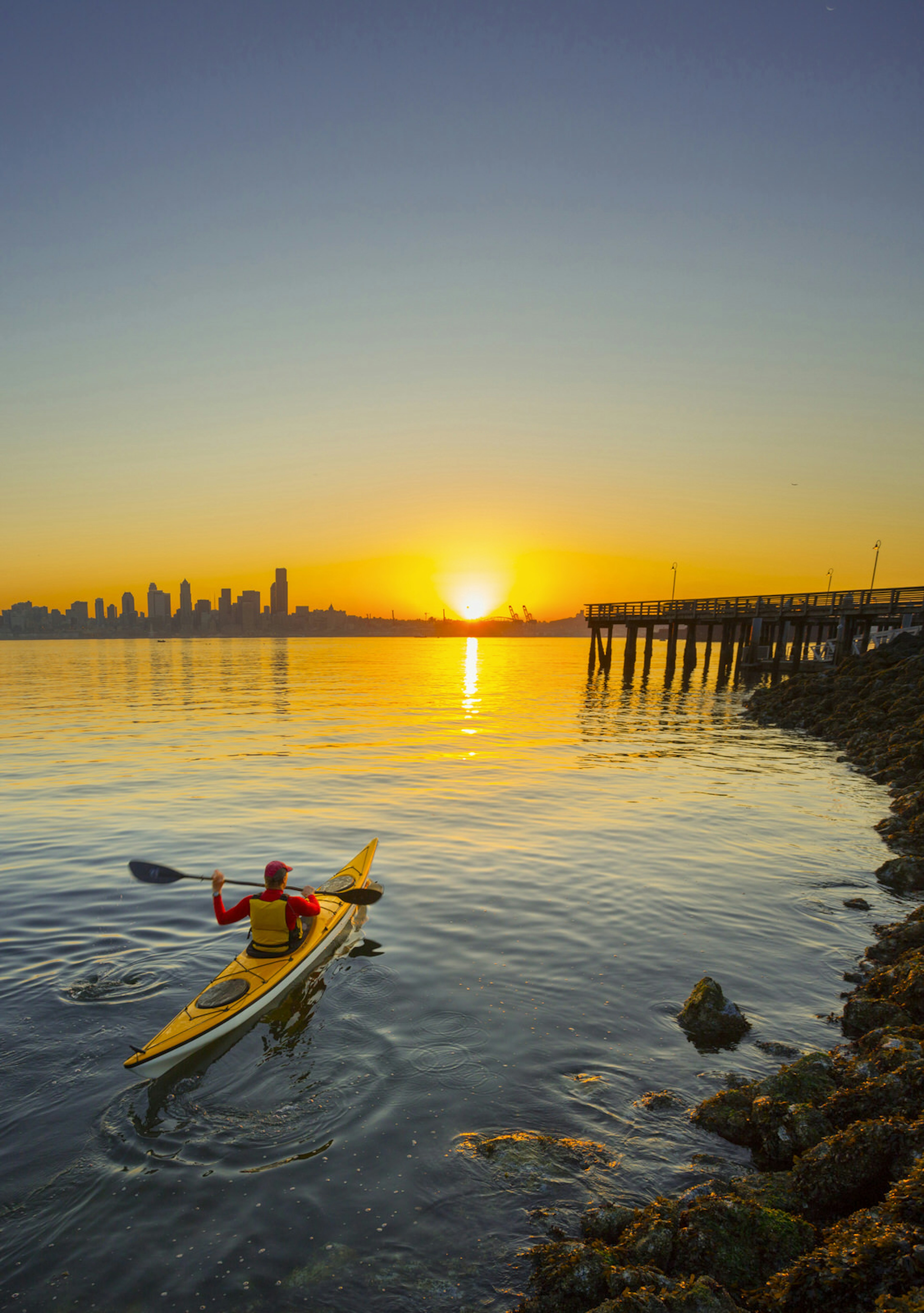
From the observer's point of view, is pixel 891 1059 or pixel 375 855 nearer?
pixel 891 1059

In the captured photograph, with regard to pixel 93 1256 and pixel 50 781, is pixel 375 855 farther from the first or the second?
pixel 50 781

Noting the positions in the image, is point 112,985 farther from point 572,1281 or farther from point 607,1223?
point 572,1281

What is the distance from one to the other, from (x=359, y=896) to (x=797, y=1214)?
23.4ft

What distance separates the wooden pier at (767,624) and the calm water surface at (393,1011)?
2279 centimetres

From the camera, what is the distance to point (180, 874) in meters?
10.9

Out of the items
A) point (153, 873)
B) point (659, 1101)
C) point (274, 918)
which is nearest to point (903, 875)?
point (659, 1101)

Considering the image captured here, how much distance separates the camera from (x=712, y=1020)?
25.3 ft

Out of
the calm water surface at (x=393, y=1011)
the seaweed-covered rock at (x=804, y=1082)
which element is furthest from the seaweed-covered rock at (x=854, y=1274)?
the seaweed-covered rock at (x=804, y=1082)

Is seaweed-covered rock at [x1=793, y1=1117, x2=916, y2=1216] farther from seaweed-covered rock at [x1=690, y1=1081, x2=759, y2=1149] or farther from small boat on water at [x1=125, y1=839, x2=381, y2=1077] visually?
small boat on water at [x1=125, y1=839, x2=381, y2=1077]

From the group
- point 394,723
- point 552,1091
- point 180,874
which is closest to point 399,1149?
point 552,1091

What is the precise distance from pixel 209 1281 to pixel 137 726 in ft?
109

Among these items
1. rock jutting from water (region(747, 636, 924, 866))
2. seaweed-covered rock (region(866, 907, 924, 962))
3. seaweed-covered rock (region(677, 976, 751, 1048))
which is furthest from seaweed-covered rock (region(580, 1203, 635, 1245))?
rock jutting from water (region(747, 636, 924, 866))

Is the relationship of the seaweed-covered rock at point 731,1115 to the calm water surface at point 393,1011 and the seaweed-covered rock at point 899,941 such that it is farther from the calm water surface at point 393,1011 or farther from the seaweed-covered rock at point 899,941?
the seaweed-covered rock at point 899,941

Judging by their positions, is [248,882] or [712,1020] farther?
[248,882]
